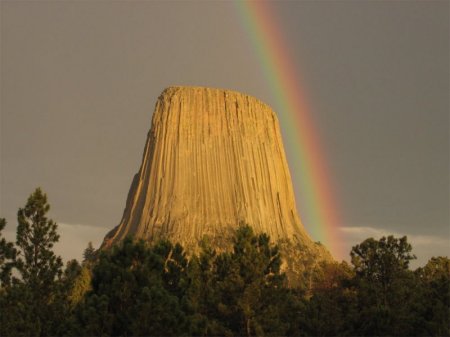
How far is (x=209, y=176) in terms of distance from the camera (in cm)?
10512

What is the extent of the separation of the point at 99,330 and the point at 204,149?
79087 mm

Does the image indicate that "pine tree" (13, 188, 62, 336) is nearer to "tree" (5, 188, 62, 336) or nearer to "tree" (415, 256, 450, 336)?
"tree" (5, 188, 62, 336)

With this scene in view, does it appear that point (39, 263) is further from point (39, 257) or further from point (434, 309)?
point (434, 309)

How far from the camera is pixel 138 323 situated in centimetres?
2869

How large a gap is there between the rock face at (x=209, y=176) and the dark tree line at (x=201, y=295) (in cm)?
5540

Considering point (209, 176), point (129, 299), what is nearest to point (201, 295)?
point (129, 299)

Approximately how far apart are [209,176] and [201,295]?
68.5 metres

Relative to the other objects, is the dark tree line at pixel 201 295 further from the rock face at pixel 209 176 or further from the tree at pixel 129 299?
the rock face at pixel 209 176

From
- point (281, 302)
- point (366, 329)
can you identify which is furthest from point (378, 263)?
point (281, 302)

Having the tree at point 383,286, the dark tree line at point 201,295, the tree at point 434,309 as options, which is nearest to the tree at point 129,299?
the dark tree line at point 201,295

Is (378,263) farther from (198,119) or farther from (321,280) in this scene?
(198,119)

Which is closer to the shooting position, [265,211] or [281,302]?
[281,302]

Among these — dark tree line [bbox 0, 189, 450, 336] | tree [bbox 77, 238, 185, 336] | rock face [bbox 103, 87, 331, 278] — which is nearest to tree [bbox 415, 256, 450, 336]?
Result: dark tree line [bbox 0, 189, 450, 336]

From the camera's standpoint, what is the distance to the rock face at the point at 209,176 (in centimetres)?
10050
